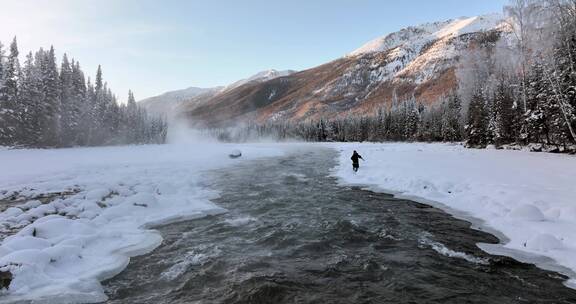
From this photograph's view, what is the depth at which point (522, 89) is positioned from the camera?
47.7 m

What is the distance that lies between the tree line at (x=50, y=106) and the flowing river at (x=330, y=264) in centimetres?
6306

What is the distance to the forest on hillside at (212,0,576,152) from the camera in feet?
113

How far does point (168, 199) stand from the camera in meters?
17.9

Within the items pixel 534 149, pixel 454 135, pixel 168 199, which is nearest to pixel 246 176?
pixel 168 199

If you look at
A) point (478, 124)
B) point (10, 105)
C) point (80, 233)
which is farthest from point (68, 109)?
point (478, 124)

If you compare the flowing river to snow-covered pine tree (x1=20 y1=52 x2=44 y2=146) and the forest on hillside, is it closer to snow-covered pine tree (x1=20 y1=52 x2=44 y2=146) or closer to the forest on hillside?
the forest on hillside

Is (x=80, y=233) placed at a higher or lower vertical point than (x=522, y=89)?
lower

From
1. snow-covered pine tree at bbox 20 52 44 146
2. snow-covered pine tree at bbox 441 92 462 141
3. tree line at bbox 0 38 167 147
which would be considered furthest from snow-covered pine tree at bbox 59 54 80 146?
snow-covered pine tree at bbox 441 92 462 141

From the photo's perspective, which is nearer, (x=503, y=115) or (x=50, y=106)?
(x=503, y=115)

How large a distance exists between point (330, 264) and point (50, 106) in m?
73.1

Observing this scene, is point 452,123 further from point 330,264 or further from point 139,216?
point 330,264

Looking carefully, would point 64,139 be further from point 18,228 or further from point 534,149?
point 534,149

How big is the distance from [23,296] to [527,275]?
36.3ft

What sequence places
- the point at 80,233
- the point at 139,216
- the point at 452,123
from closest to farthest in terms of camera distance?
the point at 80,233 → the point at 139,216 → the point at 452,123
